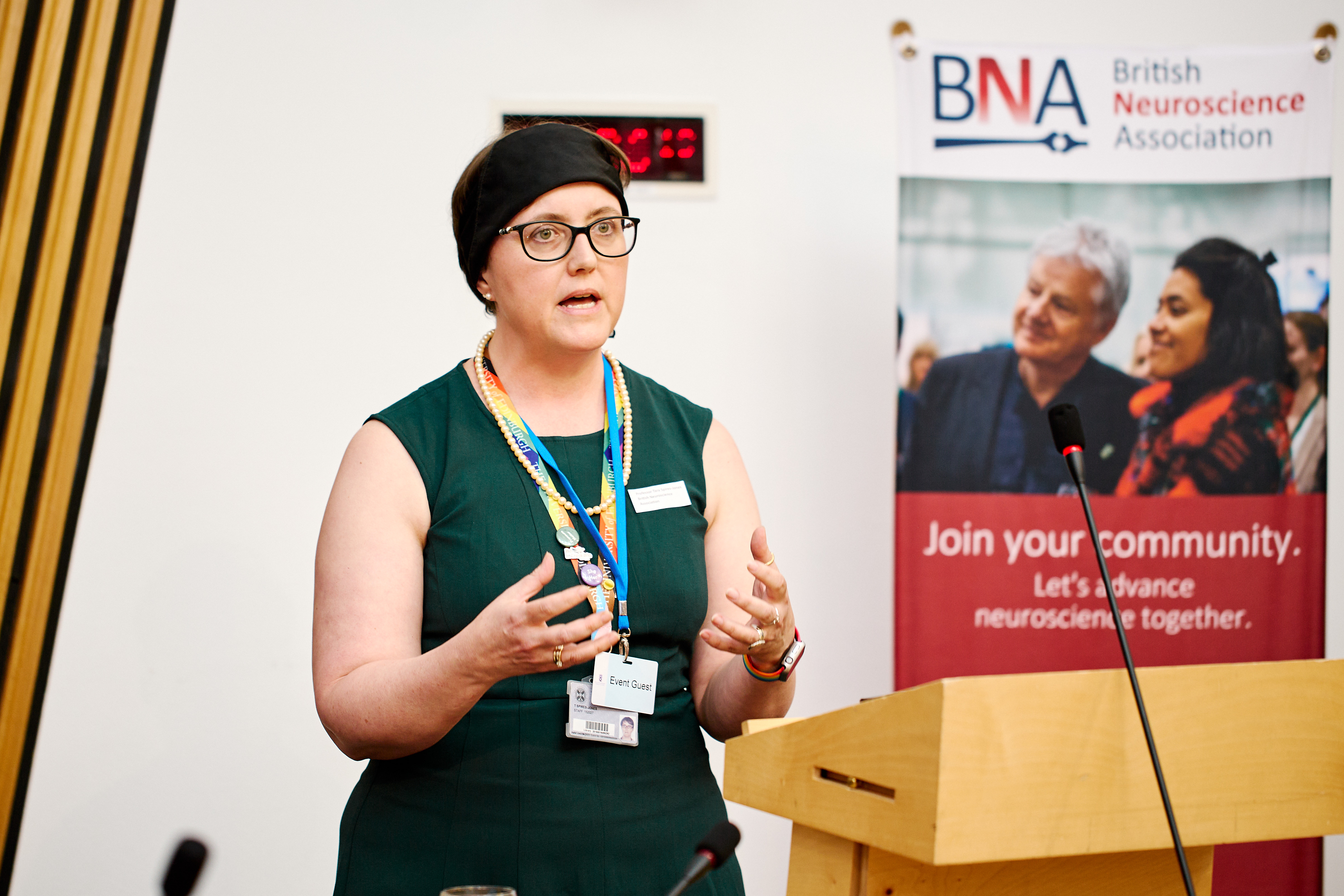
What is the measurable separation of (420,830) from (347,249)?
1848 mm

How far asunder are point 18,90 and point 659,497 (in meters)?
2.29

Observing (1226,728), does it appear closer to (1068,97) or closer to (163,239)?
(1068,97)

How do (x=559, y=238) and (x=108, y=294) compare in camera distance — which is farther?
(x=108, y=294)

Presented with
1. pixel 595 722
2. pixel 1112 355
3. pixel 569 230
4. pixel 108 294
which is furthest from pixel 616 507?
pixel 108 294

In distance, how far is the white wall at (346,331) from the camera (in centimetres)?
272

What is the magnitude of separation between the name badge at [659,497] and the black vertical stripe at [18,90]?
214 cm

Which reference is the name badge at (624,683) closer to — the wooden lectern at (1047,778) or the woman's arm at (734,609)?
the woman's arm at (734,609)

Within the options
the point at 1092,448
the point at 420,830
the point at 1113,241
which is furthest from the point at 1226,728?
the point at 1113,241

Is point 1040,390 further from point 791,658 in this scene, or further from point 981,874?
point 981,874

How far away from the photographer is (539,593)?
57.1 inches

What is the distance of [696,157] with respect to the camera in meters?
2.86

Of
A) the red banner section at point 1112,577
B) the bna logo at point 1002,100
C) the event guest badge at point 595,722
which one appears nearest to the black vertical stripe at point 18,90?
the event guest badge at point 595,722

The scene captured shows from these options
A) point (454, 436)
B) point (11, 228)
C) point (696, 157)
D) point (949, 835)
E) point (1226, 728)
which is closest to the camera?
A: point (949, 835)

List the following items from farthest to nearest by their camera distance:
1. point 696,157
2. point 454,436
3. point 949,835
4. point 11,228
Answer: point 696,157
point 11,228
point 454,436
point 949,835
